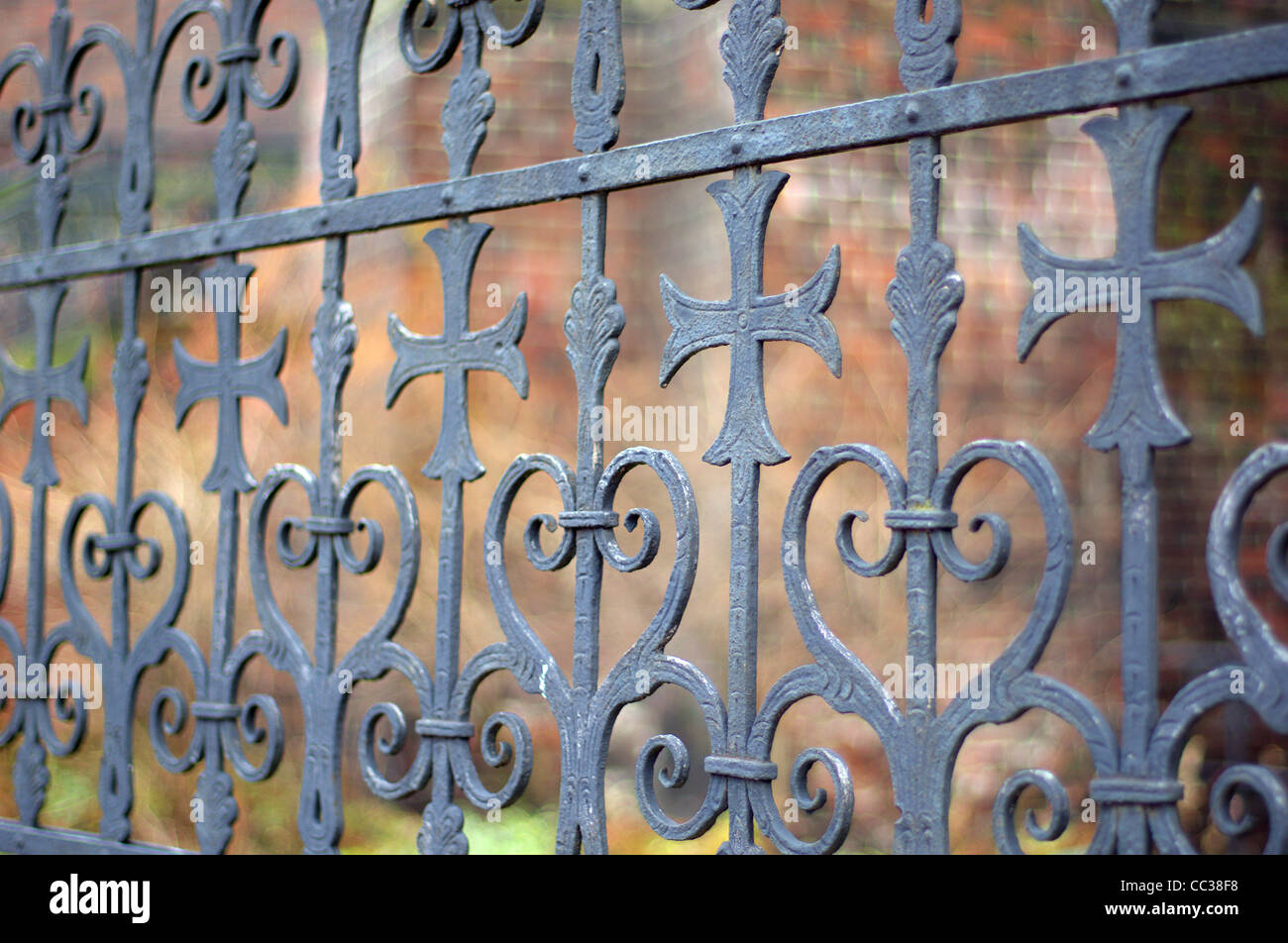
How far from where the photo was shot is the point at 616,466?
1.76 meters

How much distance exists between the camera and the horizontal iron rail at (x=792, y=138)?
52.2 inches

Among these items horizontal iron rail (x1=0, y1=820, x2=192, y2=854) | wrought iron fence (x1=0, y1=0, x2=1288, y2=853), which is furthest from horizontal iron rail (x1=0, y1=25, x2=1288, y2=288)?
horizontal iron rail (x1=0, y1=820, x2=192, y2=854)

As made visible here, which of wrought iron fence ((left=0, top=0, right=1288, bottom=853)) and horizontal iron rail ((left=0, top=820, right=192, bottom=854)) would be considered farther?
horizontal iron rail ((left=0, top=820, right=192, bottom=854))

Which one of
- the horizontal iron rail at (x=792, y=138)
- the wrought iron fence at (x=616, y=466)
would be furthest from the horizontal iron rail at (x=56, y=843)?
the horizontal iron rail at (x=792, y=138)

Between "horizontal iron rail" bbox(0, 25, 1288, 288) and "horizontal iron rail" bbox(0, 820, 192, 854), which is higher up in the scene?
"horizontal iron rail" bbox(0, 25, 1288, 288)

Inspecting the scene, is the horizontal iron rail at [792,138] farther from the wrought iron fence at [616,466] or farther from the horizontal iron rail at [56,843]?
the horizontal iron rail at [56,843]

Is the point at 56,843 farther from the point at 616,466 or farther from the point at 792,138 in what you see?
the point at 792,138

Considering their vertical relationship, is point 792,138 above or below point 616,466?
above

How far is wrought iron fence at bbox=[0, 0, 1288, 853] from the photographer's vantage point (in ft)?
4.45

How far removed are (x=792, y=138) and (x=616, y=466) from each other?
50 cm

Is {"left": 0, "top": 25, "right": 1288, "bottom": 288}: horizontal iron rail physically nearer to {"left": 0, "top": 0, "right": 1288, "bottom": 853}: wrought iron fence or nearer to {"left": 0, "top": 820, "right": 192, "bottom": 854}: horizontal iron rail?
{"left": 0, "top": 0, "right": 1288, "bottom": 853}: wrought iron fence

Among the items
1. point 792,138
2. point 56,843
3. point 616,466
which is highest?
Answer: point 792,138

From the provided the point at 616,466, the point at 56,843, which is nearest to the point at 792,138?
the point at 616,466

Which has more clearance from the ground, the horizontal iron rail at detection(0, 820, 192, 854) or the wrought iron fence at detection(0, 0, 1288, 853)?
the wrought iron fence at detection(0, 0, 1288, 853)
